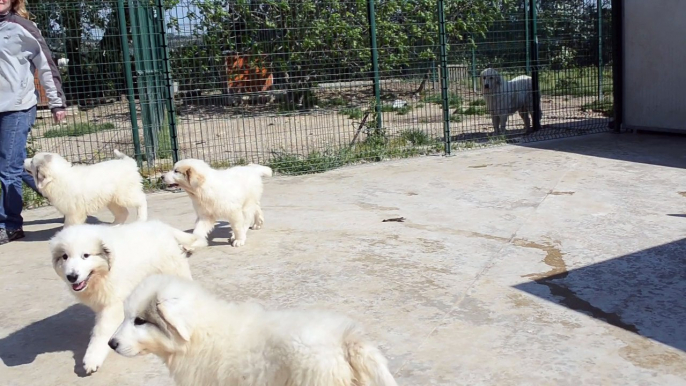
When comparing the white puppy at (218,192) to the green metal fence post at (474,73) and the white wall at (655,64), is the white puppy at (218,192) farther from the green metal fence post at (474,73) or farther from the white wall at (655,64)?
the white wall at (655,64)

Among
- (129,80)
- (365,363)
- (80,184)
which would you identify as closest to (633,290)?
(365,363)

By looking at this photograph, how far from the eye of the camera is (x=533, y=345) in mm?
3510

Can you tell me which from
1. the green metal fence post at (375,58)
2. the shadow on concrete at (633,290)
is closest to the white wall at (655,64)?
the green metal fence post at (375,58)

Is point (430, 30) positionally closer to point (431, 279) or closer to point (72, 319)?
point (431, 279)

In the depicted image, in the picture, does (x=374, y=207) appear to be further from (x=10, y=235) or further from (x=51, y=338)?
(x=51, y=338)

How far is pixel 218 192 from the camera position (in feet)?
17.8

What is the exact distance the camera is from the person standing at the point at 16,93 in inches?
227

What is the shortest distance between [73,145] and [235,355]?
28.6ft

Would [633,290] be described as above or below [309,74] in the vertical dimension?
below

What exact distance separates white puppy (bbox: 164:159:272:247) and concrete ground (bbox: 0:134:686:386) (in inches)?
9.2

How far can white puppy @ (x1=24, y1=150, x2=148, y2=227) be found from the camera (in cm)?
565

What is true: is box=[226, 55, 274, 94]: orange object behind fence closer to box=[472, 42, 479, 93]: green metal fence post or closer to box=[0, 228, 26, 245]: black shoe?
box=[472, 42, 479, 93]: green metal fence post

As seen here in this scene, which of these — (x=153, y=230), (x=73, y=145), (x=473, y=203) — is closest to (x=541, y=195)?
(x=473, y=203)

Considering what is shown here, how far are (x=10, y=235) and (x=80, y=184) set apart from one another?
1.03 meters
